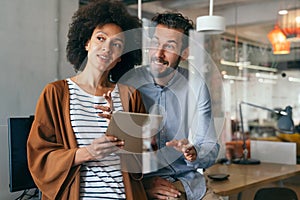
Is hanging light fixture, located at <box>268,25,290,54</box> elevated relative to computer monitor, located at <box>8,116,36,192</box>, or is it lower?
elevated

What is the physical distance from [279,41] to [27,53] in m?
3.61

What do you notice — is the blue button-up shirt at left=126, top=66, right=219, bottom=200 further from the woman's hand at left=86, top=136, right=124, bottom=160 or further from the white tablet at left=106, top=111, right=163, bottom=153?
the woman's hand at left=86, top=136, right=124, bottom=160

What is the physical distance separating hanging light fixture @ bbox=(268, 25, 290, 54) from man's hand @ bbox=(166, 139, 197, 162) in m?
3.78

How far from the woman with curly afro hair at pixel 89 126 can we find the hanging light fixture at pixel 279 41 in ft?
12.3

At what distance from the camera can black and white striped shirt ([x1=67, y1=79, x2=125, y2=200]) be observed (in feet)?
3.63

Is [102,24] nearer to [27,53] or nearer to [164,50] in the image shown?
[164,50]

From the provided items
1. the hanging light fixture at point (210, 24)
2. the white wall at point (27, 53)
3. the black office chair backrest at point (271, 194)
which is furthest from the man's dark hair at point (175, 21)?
the black office chair backrest at point (271, 194)

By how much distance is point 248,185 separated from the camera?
Result: 89.0 inches

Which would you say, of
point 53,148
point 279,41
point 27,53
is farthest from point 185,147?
point 279,41

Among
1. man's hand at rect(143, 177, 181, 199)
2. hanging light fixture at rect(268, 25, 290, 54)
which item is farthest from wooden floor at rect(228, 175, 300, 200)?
hanging light fixture at rect(268, 25, 290, 54)

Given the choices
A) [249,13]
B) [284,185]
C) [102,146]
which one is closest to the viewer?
[102,146]

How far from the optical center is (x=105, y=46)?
46.3 inches

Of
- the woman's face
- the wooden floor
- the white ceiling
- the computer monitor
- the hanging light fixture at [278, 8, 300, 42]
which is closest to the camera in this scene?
the woman's face

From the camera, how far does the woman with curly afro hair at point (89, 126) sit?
108 cm
